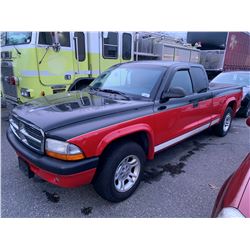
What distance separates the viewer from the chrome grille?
7.55 feet

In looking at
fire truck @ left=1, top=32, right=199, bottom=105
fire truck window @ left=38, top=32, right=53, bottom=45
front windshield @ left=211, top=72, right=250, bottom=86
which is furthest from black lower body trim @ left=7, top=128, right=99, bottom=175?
front windshield @ left=211, top=72, right=250, bottom=86

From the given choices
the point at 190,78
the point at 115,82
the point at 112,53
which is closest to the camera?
the point at 115,82

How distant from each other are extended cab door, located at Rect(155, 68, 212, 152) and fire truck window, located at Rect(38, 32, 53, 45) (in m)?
3.09

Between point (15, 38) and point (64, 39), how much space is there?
3.66ft

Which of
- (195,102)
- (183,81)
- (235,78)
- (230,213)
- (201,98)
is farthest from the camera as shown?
(235,78)

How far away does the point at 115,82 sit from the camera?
362 centimetres

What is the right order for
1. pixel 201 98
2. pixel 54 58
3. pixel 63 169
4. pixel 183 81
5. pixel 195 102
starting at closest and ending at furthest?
pixel 63 169, pixel 183 81, pixel 195 102, pixel 201 98, pixel 54 58

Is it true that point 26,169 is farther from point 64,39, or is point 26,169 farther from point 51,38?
point 64,39

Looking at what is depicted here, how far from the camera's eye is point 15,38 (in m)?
5.16

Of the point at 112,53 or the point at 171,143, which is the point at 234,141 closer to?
the point at 171,143

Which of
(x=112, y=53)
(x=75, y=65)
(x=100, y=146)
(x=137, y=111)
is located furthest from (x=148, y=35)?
(x=100, y=146)

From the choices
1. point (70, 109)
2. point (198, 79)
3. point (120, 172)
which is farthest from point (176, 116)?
point (70, 109)

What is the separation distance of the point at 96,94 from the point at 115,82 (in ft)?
1.44

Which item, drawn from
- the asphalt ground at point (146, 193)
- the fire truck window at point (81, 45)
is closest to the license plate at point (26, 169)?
the asphalt ground at point (146, 193)
